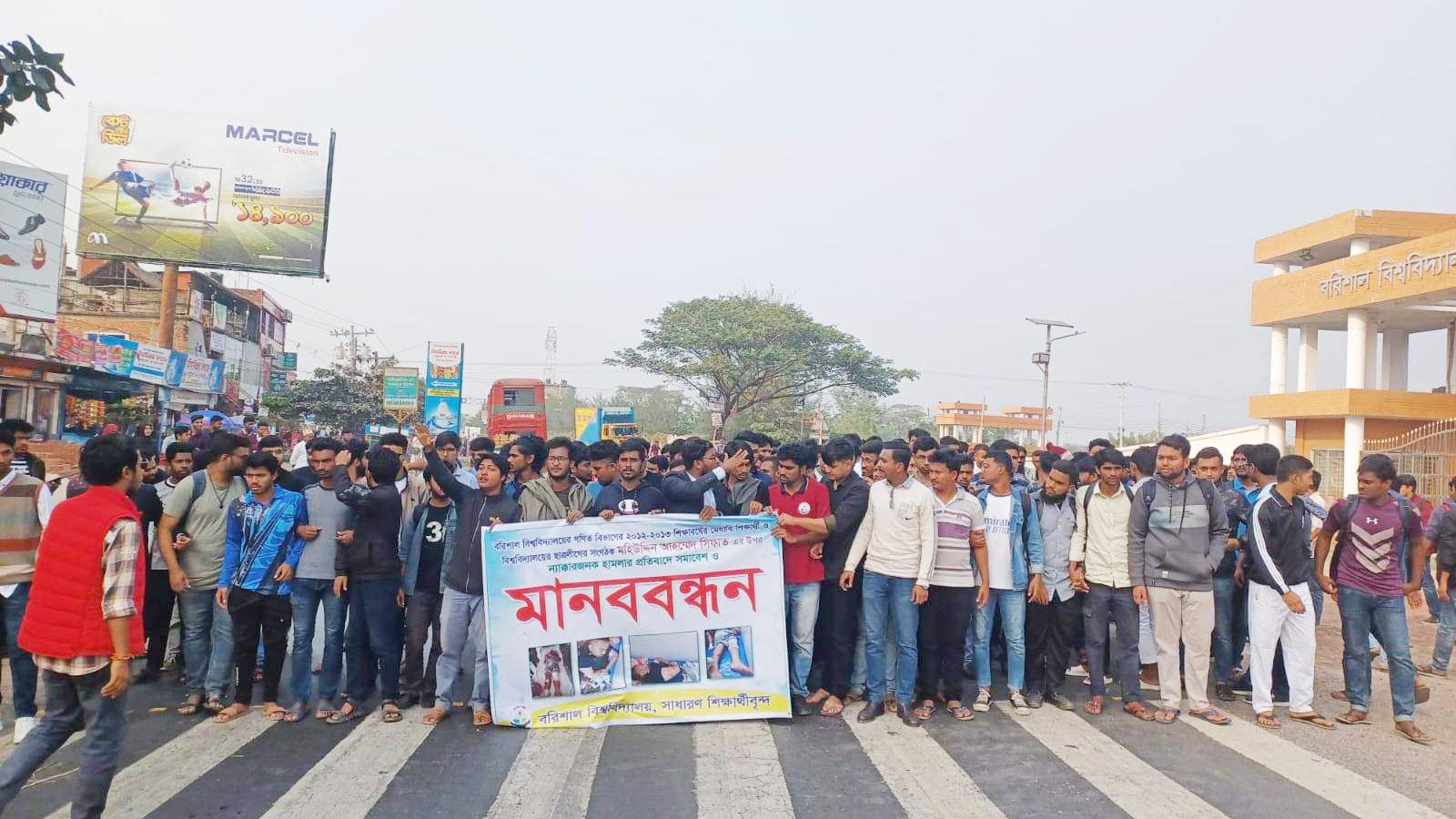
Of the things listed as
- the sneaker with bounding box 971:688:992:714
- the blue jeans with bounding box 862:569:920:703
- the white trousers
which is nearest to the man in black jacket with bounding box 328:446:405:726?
the blue jeans with bounding box 862:569:920:703

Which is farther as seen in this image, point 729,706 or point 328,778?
point 729,706

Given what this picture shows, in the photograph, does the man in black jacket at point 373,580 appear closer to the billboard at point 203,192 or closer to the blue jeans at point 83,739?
the blue jeans at point 83,739

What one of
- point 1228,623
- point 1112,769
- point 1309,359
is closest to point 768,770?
point 1112,769

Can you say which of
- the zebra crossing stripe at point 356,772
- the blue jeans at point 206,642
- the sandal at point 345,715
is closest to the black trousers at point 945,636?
the zebra crossing stripe at point 356,772

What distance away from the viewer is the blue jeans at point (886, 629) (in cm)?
583

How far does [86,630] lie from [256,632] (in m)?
2.00

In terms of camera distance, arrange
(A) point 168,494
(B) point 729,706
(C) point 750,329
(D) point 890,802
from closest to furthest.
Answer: (D) point 890,802 < (B) point 729,706 < (A) point 168,494 < (C) point 750,329

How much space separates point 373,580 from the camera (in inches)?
225

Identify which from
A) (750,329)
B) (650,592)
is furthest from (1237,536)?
(750,329)

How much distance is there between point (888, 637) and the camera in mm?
6141

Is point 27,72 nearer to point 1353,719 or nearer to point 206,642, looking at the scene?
point 206,642

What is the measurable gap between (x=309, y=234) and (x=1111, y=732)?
28182 millimetres

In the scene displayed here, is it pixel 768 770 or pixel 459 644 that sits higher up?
pixel 459 644

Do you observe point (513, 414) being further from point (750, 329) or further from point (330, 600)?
point (330, 600)
